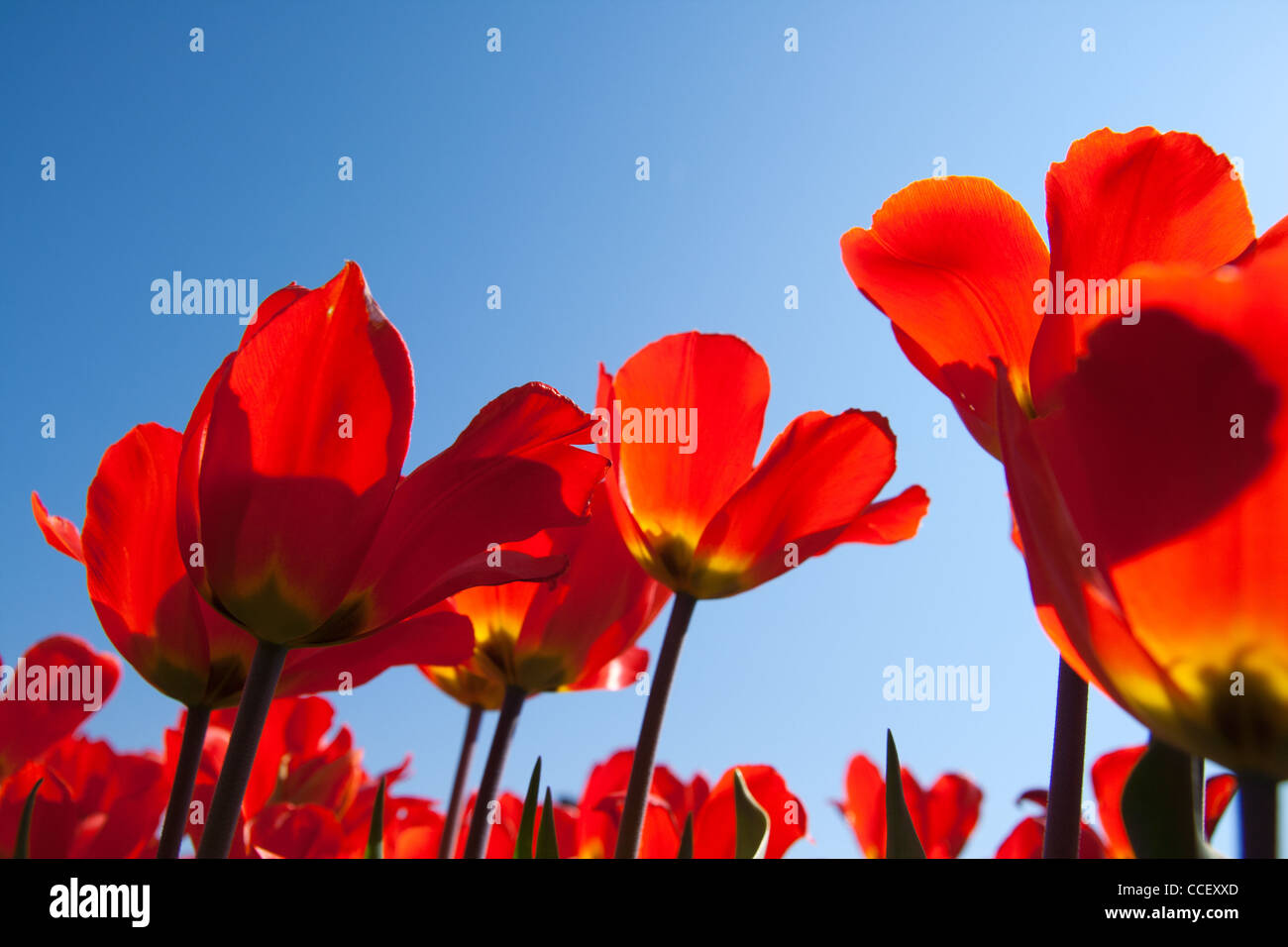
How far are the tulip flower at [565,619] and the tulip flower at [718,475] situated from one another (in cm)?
8

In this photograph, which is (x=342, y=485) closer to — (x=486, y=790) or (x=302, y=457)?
(x=302, y=457)

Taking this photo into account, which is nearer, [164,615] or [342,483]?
[342,483]

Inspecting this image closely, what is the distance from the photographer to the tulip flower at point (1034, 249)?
2.27 ft

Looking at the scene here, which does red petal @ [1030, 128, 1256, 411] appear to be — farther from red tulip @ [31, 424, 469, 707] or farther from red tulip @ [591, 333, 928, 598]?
red tulip @ [31, 424, 469, 707]

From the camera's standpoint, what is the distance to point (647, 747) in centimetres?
84

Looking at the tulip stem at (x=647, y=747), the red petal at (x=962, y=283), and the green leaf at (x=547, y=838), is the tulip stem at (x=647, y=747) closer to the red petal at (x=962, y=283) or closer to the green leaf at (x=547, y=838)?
the green leaf at (x=547, y=838)

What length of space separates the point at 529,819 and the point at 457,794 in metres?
0.39

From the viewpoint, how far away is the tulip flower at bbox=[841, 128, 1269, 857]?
69 cm

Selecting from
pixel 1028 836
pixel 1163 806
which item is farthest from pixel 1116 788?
pixel 1163 806

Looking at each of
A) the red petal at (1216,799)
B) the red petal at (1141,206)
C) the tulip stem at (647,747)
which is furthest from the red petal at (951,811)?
the red petal at (1141,206)

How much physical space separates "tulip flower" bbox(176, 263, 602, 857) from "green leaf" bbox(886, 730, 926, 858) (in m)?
0.29

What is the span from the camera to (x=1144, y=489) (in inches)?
17.5

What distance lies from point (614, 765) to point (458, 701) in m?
0.26
